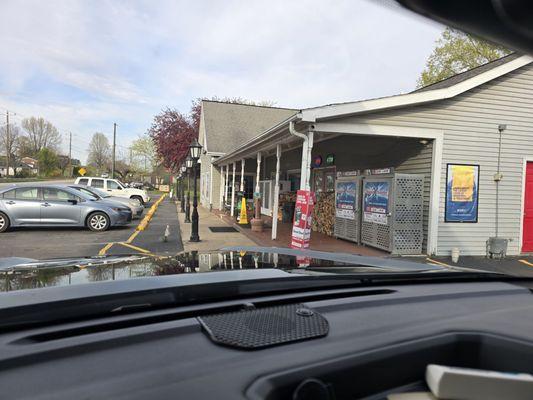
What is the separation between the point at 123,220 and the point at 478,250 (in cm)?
1120

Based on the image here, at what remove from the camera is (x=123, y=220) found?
14.3 m

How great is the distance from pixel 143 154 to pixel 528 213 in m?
78.9

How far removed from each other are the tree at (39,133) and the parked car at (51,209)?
83382 millimetres

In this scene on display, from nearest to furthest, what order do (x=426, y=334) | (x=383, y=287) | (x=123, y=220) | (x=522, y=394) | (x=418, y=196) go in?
(x=522, y=394), (x=426, y=334), (x=383, y=287), (x=418, y=196), (x=123, y=220)

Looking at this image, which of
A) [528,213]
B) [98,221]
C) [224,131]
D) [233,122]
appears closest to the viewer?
[528,213]

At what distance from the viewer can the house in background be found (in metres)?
23.9

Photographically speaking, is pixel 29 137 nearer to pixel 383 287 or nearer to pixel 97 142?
pixel 97 142

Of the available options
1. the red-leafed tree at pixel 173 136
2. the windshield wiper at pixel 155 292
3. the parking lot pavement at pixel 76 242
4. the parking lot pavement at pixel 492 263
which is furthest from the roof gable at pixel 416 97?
the red-leafed tree at pixel 173 136

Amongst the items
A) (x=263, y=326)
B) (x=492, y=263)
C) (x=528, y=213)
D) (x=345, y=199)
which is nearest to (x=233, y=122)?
(x=345, y=199)

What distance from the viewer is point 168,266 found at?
2.42m

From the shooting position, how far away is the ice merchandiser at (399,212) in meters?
9.47

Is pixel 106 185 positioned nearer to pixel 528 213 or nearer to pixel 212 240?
pixel 212 240

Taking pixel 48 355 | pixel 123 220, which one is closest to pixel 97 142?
pixel 123 220

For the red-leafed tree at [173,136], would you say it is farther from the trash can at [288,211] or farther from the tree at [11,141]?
the tree at [11,141]
